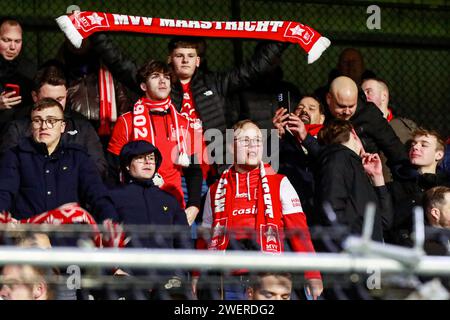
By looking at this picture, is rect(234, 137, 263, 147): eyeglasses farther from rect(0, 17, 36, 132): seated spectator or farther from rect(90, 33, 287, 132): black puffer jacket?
rect(0, 17, 36, 132): seated spectator

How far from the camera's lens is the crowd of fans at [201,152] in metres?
9.34

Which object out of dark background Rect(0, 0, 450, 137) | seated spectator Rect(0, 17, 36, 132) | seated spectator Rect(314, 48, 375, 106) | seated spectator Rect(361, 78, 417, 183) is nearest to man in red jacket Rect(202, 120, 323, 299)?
seated spectator Rect(0, 17, 36, 132)

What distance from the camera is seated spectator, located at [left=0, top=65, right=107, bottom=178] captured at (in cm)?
1012

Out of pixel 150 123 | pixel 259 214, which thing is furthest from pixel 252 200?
pixel 150 123

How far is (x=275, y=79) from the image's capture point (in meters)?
11.8

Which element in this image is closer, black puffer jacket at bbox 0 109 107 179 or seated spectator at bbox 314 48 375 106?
black puffer jacket at bbox 0 109 107 179

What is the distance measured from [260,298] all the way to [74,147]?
245 cm

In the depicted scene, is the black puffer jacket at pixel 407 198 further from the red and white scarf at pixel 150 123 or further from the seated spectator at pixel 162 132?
the red and white scarf at pixel 150 123

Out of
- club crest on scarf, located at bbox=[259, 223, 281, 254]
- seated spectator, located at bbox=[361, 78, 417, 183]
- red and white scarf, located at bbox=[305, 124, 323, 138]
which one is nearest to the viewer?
club crest on scarf, located at bbox=[259, 223, 281, 254]

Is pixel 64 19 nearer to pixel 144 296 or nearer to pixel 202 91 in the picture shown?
pixel 202 91

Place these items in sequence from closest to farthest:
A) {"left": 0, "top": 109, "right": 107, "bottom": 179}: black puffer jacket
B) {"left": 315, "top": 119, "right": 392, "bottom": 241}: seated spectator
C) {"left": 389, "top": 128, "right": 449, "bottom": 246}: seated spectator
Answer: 1. {"left": 315, "top": 119, "right": 392, "bottom": 241}: seated spectator
2. {"left": 0, "top": 109, "right": 107, "bottom": 179}: black puffer jacket
3. {"left": 389, "top": 128, "right": 449, "bottom": 246}: seated spectator

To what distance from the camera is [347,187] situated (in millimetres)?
9945

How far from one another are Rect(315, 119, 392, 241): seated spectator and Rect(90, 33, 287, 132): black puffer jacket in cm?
112

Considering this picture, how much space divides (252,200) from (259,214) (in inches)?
5.2
